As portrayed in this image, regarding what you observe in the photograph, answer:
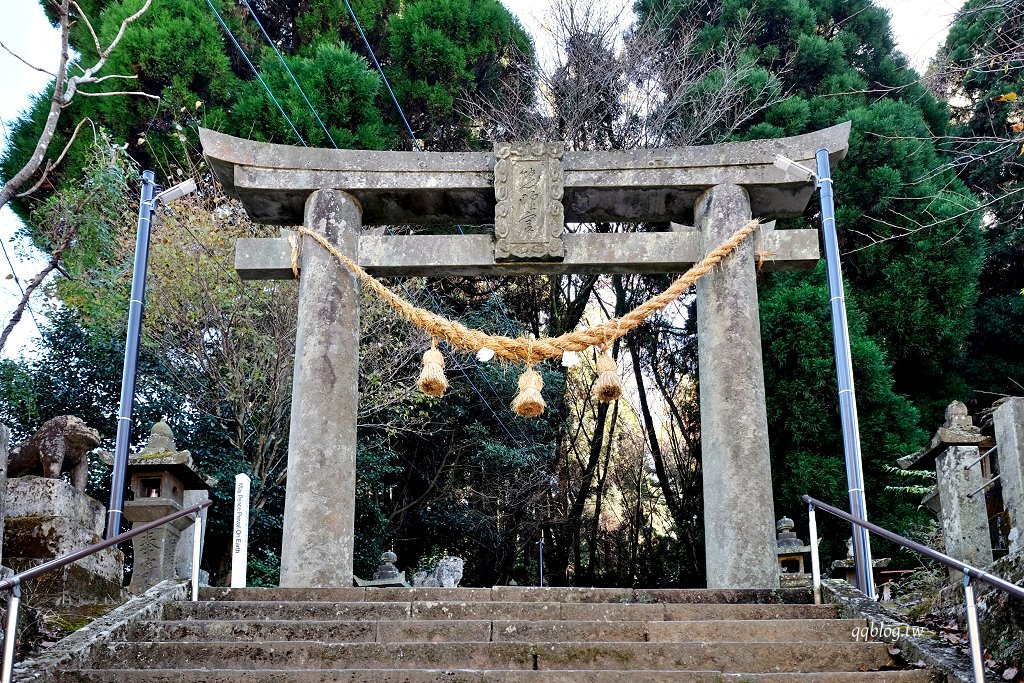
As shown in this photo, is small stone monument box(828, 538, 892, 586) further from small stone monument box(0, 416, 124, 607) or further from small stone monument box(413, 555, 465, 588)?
small stone monument box(0, 416, 124, 607)

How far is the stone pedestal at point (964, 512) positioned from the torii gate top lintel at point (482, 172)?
8.78 ft

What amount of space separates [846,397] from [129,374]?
542 centimetres

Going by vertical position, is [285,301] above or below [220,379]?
above

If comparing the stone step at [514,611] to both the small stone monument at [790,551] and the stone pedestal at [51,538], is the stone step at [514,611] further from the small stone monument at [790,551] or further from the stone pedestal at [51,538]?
the small stone monument at [790,551]

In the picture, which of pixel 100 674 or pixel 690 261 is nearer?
pixel 100 674

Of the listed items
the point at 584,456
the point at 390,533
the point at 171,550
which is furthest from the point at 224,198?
the point at 584,456

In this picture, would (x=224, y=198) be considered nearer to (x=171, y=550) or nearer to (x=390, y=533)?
(x=390, y=533)

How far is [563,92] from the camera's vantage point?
19016 mm

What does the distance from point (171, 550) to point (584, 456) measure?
35.3 feet

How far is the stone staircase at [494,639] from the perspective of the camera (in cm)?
510

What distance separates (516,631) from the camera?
18.7 feet

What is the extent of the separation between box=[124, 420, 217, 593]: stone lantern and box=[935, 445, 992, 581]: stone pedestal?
670 centimetres

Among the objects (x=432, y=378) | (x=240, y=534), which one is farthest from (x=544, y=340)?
(x=240, y=534)

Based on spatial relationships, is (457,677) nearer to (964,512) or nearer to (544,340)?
(544,340)
